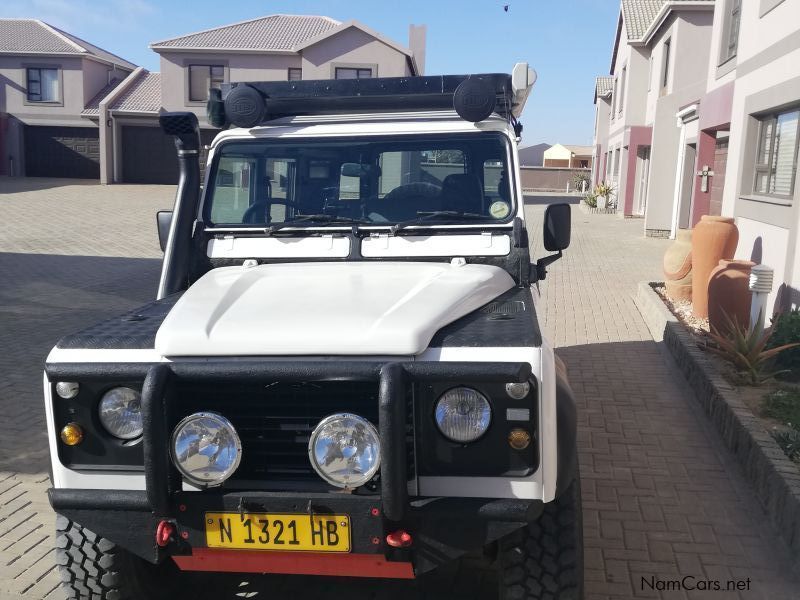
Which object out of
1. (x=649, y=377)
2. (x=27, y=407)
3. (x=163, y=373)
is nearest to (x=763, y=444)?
(x=649, y=377)

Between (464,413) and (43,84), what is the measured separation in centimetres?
3776

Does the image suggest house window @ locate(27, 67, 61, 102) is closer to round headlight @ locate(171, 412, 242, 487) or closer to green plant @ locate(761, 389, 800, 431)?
green plant @ locate(761, 389, 800, 431)

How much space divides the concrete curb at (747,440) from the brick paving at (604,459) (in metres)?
0.10

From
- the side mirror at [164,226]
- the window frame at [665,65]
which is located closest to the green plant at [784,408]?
the side mirror at [164,226]

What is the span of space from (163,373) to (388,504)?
87cm

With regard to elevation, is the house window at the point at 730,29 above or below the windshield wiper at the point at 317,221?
above

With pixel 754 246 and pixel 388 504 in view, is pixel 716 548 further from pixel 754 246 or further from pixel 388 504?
pixel 754 246

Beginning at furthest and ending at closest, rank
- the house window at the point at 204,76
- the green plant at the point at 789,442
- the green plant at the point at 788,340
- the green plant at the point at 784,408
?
the house window at the point at 204,76 → the green plant at the point at 788,340 → the green plant at the point at 784,408 → the green plant at the point at 789,442

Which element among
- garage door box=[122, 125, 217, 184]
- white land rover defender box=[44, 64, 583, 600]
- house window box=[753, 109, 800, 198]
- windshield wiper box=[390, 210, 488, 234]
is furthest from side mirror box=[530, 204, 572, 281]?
garage door box=[122, 125, 217, 184]

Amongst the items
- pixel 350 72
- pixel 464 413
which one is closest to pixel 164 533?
pixel 464 413

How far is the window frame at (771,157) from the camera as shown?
8.79 metres

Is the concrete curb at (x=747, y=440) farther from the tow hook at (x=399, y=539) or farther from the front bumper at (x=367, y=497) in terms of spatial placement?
the tow hook at (x=399, y=539)

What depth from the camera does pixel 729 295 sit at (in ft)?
27.1

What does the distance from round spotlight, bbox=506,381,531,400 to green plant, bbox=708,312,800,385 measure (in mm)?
4408
